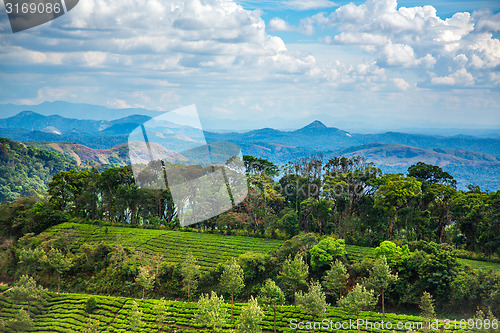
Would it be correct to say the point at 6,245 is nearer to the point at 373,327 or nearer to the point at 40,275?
the point at 40,275

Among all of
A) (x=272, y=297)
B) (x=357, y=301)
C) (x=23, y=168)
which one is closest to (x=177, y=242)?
(x=272, y=297)

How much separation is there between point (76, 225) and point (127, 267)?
58.4 feet

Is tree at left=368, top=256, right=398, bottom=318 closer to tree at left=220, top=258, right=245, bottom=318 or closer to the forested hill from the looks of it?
tree at left=220, top=258, right=245, bottom=318

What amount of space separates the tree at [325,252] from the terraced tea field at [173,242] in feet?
23.7

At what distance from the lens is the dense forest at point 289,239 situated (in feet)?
106

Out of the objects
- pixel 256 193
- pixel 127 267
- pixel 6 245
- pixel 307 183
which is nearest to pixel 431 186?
pixel 307 183

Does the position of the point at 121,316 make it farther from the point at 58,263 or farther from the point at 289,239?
the point at 289,239

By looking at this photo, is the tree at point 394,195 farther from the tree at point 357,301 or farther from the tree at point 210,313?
the tree at point 210,313

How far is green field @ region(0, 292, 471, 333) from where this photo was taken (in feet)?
99.3

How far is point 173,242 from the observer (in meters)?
47.2

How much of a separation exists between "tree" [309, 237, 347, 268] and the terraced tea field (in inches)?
285

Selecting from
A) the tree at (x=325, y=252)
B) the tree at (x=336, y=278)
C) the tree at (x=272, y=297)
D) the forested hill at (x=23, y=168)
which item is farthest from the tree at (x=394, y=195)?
the forested hill at (x=23, y=168)

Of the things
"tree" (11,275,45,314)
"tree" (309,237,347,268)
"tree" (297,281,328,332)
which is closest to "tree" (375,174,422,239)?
"tree" (309,237,347,268)

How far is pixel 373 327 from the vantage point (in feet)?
93.1
